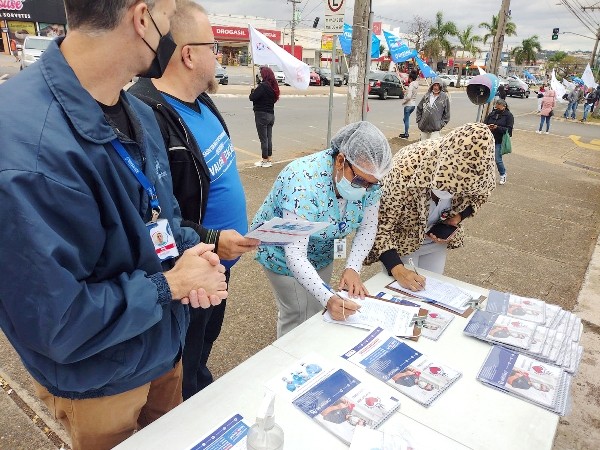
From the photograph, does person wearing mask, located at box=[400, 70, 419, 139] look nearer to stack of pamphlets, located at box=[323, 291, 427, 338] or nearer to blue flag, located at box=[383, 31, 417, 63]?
blue flag, located at box=[383, 31, 417, 63]

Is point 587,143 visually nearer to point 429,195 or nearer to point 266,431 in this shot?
point 429,195

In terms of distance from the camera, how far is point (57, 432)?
202cm

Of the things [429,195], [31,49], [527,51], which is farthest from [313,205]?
[527,51]

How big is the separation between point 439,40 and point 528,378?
5066 cm

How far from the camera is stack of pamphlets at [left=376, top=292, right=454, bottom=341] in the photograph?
1.83 meters

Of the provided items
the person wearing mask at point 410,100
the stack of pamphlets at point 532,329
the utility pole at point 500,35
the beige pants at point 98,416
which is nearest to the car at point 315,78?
the utility pole at point 500,35

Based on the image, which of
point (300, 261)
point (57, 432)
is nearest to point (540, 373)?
point (300, 261)

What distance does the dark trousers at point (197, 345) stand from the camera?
1962 mm

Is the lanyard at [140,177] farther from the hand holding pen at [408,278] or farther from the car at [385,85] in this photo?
the car at [385,85]

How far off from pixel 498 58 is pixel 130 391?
13746 millimetres

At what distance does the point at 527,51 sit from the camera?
54.9m

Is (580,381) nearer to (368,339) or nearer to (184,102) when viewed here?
(368,339)

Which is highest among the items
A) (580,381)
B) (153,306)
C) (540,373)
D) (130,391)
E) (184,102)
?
(184,102)

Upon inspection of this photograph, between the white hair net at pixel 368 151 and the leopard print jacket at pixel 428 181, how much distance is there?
1.12 ft
